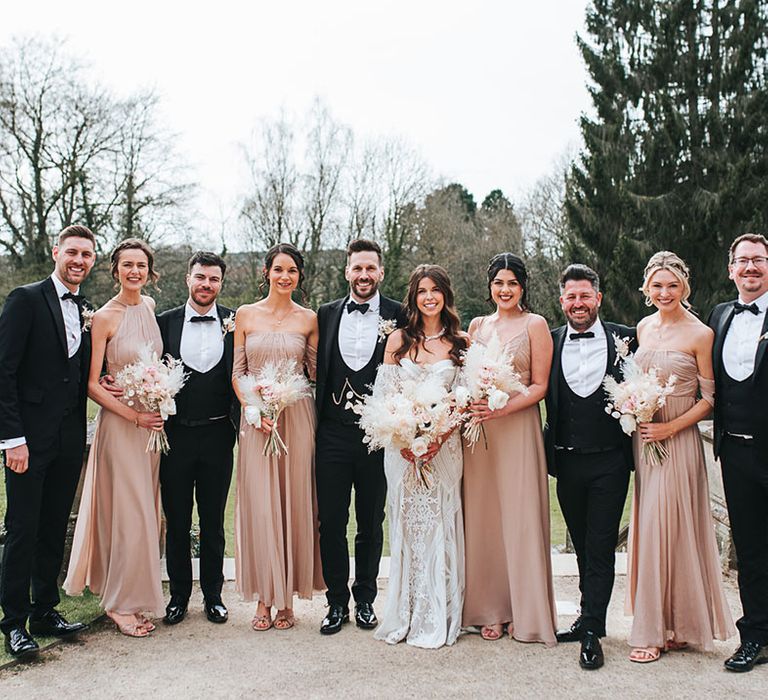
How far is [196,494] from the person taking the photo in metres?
5.28

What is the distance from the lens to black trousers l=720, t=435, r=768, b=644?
4.52 meters

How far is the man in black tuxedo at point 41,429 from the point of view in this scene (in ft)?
15.2

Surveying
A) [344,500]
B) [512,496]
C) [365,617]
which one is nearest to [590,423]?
[512,496]

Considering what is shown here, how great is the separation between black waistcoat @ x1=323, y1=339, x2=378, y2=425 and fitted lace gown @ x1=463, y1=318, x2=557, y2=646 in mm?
803

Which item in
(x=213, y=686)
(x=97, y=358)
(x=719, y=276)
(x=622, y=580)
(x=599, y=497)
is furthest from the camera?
(x=719, y=276)

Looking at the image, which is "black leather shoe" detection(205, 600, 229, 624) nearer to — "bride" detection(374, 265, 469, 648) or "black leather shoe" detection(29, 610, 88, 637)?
"black leather shoe" detection(29, 610, 88, 637)

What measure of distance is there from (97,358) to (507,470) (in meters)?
2.92

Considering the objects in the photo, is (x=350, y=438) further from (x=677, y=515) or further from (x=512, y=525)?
(x=677, y=515)

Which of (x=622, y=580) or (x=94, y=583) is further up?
(x=94, y=583)

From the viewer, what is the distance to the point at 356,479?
5.25 meters

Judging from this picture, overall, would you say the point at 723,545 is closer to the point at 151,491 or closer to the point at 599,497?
the point at 599,497

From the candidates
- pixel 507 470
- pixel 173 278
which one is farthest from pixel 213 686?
pixel 173 278

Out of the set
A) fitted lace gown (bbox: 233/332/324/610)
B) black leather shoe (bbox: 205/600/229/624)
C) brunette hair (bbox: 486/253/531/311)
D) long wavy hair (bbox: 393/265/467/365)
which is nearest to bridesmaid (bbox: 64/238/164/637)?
black leather shoe (bbox: 205/600/229/624)

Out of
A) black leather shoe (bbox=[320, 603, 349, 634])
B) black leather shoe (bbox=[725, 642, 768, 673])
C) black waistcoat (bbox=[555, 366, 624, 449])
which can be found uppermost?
black waistcoat (bbox=[555, 366, 624, 449])
